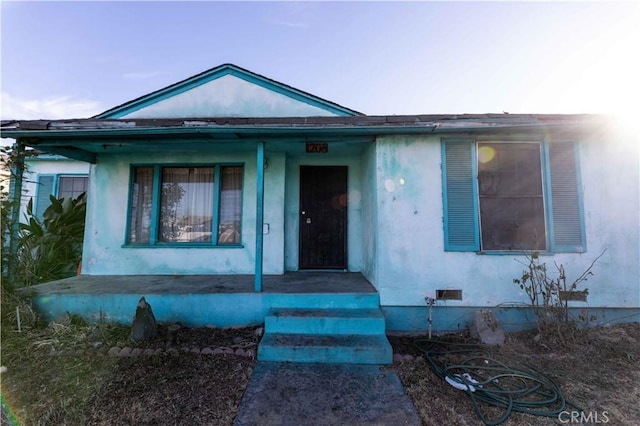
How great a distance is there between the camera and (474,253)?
4.13 m

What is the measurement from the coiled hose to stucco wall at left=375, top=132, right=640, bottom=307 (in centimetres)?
80

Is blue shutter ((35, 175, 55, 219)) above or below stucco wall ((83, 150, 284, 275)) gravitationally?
above

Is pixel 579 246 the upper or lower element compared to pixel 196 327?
upper

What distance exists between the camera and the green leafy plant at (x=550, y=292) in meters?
3.71

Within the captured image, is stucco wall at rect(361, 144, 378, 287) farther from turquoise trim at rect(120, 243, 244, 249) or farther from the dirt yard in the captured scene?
turquoise trim at rect(120, 243, 244, 249)

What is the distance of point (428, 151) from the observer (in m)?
4.25

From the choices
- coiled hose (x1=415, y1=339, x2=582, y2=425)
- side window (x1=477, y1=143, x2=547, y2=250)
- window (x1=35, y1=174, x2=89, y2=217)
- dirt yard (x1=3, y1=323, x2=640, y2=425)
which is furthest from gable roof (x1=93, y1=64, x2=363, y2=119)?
coiled hose (x1=415, y1=339, x2=582, y2=425)

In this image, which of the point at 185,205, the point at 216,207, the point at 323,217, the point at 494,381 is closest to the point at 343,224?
the point at 323,217

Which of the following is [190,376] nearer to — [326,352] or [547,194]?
[326,352]

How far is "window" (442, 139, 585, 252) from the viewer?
414 centimetres

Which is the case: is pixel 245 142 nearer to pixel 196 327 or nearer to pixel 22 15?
pixel 196 327

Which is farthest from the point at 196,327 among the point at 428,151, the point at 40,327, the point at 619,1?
the point at 619,1

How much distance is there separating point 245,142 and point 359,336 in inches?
136

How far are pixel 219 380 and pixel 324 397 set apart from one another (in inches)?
44.3
